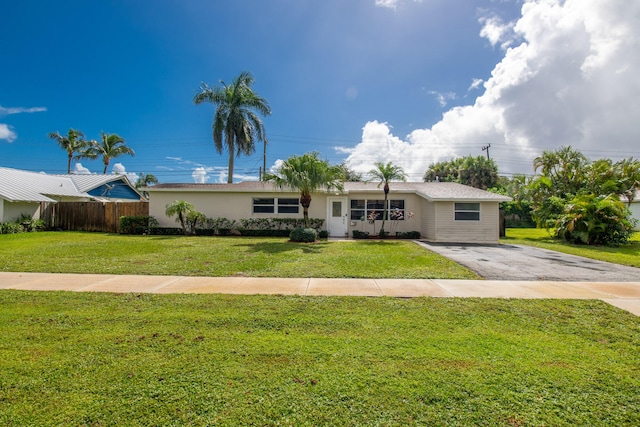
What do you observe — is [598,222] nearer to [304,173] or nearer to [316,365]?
[304,173]

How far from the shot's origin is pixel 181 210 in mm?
15500

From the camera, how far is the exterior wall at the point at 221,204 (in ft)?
54.4

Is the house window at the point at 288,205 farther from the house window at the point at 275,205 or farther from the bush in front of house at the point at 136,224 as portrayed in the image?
the bush in front of house at the point at 136,224

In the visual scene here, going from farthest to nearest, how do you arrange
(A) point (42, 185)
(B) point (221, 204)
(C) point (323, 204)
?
1. (A) point (42, 185)
2. (B) point (221, 204)
3. (C) point (323, 204)

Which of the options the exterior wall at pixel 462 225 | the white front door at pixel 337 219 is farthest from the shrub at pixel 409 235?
the white front door at pixel 337 219

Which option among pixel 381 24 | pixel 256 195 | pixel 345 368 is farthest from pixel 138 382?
pixel 256 195

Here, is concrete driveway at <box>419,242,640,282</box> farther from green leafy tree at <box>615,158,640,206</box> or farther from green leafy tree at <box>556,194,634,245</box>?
green leafy tree at <box>615,158,640,206</box>

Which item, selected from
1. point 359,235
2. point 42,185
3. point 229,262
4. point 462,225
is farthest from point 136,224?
point 462,225

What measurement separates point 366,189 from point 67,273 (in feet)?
44.0

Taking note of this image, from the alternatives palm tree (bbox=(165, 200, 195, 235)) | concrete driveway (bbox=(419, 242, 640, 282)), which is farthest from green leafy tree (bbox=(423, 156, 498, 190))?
palm tree (bbox=(165, 200, 195, 235))

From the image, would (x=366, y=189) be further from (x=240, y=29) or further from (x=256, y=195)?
(x=240, y=29)

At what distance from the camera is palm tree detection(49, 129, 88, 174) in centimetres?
3103

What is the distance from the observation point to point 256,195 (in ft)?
54.9

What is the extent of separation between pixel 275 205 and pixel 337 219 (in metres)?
3.70
